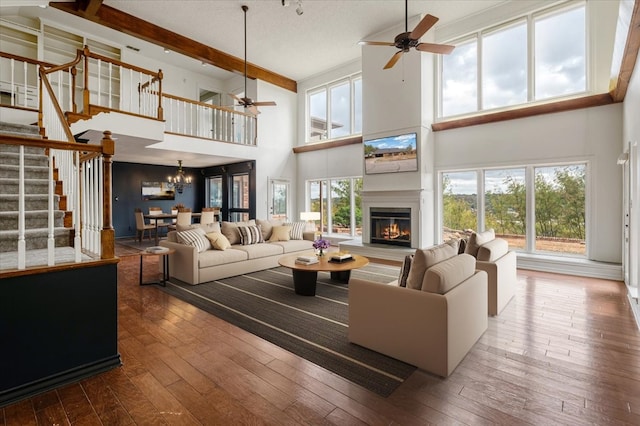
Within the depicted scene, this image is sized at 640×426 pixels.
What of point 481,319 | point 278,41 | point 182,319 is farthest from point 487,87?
point 182,319

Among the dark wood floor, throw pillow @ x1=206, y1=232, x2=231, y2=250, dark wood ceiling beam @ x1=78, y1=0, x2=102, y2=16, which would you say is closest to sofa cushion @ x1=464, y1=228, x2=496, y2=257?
the dark wood floor

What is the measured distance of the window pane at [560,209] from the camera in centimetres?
557

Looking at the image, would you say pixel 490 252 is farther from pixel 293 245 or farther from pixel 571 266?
pixel 293 245

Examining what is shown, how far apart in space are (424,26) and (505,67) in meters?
3.57

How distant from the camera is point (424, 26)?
12.5 ft

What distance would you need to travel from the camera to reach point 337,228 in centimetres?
928

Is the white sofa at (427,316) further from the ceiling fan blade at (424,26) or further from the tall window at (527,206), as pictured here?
the tall window at (527,206)

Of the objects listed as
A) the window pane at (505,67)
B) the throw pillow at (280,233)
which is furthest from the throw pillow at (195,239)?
the window pane at (505,67)

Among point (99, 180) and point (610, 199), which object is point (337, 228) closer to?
point (610, 199)

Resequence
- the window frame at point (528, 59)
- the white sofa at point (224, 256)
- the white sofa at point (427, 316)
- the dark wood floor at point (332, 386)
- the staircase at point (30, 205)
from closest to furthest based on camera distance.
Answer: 1. the dark wood floor at point (332, 386)
2. the white sofa at point (427, 316)
3. the staircase at point (30, 205)
4. the white sofa at point (224, 256)
5. the window frame at point (528, 59)

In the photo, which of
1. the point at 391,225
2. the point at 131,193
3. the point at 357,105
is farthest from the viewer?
the point at 131,193

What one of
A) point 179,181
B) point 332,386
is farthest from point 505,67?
point 179,181

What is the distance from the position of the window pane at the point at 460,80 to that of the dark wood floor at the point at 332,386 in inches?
197

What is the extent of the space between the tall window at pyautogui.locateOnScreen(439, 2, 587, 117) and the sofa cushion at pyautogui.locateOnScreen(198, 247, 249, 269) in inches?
211
